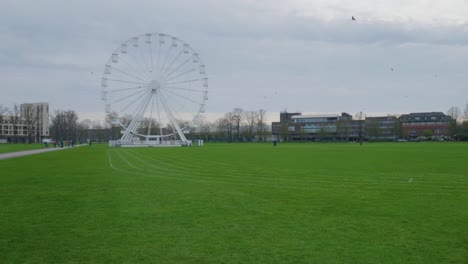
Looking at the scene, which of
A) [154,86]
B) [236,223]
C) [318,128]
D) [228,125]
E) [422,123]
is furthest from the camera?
[318,128]

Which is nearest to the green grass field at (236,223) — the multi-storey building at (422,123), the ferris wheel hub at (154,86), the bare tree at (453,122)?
the ferris wheel hub at (154,86)

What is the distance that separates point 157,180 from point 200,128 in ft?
479

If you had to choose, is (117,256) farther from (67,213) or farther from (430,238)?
(430,238)

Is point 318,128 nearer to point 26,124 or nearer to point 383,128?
point 383,128

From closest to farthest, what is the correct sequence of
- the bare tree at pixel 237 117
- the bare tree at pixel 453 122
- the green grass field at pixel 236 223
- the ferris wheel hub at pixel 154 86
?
the green grass field at pixel 236 223
the ferris wheel hub at pixel 154 86
the bare tree at pixel 453 122
the bare tree at pixel 237 117

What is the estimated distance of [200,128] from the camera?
164m

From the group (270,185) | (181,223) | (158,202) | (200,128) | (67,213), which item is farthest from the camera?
(200,128)

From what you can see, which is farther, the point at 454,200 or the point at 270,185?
the point at 270,185

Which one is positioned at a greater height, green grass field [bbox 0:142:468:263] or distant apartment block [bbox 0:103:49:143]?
distant apartment block [bbox 0:103:49:143]

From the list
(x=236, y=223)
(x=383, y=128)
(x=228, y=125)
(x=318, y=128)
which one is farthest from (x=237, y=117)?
(x=236, y=223)

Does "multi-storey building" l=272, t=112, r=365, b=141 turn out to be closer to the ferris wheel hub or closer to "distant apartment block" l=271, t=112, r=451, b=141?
"distant apartment block" l=271, t=112, r=451, b=141

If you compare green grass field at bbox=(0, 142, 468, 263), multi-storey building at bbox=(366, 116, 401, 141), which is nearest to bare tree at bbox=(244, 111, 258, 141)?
multi-storey building at bbox=(366, 116, 401, 141)

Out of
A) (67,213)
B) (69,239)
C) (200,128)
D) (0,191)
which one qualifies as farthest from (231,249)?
(200,128)

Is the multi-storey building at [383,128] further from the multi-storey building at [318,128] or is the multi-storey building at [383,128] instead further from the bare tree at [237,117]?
the bare tree at [237,117]
